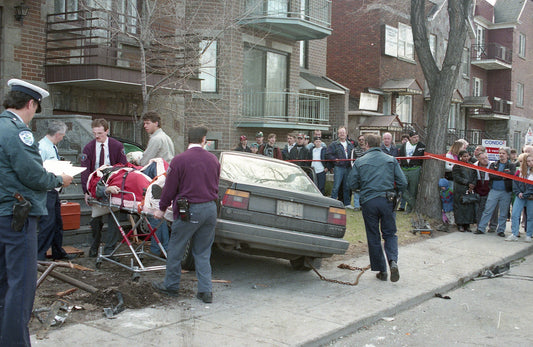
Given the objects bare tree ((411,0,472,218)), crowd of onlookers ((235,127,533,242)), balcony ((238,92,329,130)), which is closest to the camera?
crowd of onlookers ((235,127,533,242))

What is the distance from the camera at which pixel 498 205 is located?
11695 millimetres

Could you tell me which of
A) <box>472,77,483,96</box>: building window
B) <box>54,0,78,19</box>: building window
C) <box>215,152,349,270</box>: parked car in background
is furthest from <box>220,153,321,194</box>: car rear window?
<box>472,77,483,96</box>: building window

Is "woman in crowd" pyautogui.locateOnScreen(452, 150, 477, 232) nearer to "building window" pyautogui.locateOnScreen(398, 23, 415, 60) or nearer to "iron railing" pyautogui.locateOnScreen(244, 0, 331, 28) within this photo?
"iron railing" pyautogui.locateOnScreen(244, 0, 331, 28)

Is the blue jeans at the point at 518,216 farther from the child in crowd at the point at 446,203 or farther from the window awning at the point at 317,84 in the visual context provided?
the window awning at the point at 317,84

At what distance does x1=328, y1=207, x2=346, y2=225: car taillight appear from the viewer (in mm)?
7016

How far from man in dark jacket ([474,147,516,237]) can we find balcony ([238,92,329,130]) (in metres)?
8.19

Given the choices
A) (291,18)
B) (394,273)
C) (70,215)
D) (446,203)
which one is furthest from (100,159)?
(291,18)

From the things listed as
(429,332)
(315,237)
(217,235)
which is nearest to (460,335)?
(429,332)

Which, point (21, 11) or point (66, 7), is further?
point (66, 7)

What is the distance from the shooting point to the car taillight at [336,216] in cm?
702

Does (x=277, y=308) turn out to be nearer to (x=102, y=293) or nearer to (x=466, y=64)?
(x=102, y=293)

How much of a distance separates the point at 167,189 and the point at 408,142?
30.5 feet

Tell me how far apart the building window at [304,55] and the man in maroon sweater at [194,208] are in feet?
57.3

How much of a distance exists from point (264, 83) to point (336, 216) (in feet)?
42.7
